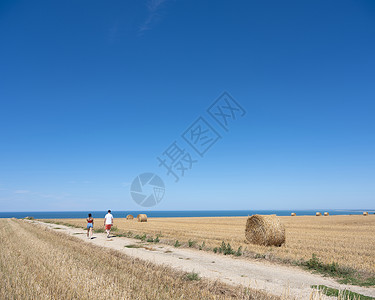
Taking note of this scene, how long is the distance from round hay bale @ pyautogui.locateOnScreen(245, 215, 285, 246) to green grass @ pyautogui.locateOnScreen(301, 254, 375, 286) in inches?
238

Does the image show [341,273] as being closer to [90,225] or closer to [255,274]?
[255,274]

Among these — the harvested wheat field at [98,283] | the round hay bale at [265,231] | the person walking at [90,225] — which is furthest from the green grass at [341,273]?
the person walking at [90,225]

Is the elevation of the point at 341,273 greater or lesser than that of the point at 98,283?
lesser

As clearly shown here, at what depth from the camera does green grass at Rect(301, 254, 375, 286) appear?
26.0 ft

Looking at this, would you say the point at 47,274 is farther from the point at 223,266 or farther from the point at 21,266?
the point at 223,266

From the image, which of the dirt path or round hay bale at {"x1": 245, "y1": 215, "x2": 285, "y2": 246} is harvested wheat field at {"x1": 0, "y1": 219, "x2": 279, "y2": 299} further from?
round hay bale at {"x1": 245, "y1": 215, "x2": 285, "y2": 246}

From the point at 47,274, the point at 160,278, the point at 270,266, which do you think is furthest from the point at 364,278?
the point at 47,274

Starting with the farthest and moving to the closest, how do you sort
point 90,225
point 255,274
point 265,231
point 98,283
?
point 90,225
point 265,231
point 255,274
point 98,283

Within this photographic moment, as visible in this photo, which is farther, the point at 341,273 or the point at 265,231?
the point at 265,231

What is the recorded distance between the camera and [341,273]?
888 cm

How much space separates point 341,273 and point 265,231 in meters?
7.68

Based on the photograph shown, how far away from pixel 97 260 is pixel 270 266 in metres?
6.75

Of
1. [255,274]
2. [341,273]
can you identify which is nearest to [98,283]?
[255,274]

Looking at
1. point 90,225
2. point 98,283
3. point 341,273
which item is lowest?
point 341,273
